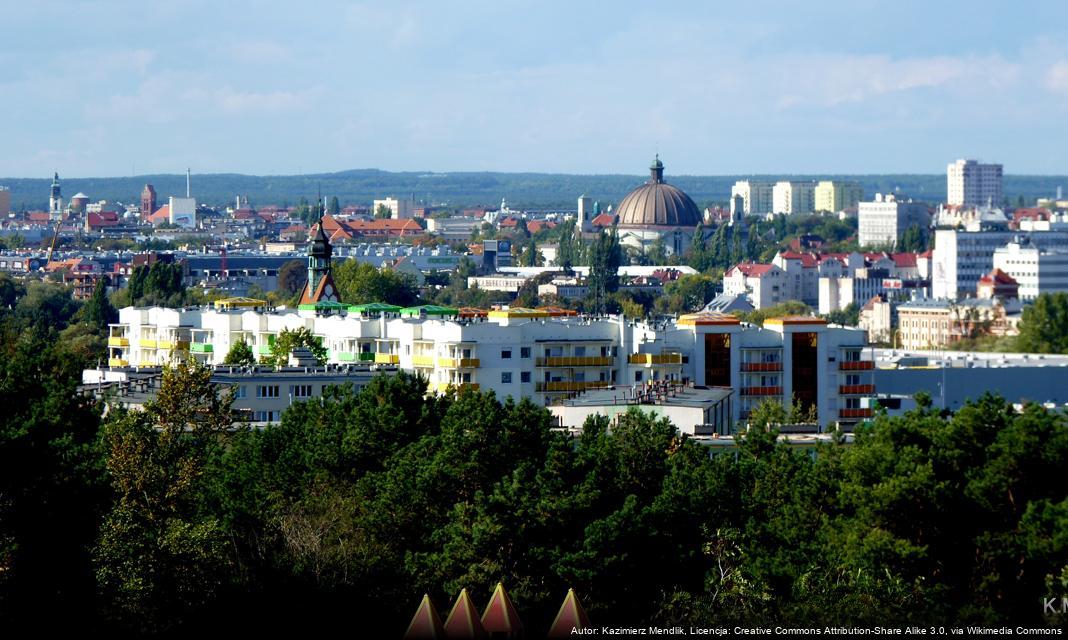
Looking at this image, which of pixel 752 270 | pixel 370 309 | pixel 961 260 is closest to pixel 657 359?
pixel 370 309

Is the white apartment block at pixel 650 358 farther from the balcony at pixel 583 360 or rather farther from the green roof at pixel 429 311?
the green roof at pixel 429 311

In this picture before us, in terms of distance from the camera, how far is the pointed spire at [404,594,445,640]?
2898cm

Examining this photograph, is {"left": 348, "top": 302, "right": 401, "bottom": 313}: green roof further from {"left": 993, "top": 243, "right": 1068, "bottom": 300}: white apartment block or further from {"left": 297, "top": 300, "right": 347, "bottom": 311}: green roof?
{"left": 993, "top": 243, "right": 1068, "bottom": 300}: white apartment block

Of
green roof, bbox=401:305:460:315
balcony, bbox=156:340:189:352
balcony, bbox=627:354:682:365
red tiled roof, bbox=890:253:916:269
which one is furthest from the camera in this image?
red tiled roof, bbox=890:253:916:269

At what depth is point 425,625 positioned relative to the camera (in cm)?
2928

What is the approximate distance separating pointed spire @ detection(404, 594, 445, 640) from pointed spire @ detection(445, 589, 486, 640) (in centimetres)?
10

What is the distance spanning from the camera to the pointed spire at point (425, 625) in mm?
28984

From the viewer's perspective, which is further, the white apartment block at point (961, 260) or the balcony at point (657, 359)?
the white apartment block at point (961, 260)

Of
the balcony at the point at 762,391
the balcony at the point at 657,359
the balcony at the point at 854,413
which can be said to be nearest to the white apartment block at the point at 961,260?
the balcony at the point at 854,413

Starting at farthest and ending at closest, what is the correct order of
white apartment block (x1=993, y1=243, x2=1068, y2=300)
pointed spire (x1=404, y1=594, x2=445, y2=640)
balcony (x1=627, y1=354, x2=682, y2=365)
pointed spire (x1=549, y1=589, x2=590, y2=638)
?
white apartment block (x1=993, y1=243, x2=1068, y2=300) < balcony (x1=627, y1=354, x2=682, y2=365) < pointed spire (x1=549, y1=589, x2=590, y2=638) < pointed spire (x1=404, y1=594, x2=445, y2=640)

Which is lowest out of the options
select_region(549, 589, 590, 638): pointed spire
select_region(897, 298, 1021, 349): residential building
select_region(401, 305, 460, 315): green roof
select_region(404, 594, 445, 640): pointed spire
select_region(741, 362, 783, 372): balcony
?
select_region(897, 298, 1021, 349): residential building

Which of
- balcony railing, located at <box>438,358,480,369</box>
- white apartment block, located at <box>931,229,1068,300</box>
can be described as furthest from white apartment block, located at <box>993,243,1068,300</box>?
balcony railing, located at <box>438,358,480,369</box>

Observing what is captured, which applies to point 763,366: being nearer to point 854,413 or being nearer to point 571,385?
point 854,413

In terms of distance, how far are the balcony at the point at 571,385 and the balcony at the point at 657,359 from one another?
0.81 meters
